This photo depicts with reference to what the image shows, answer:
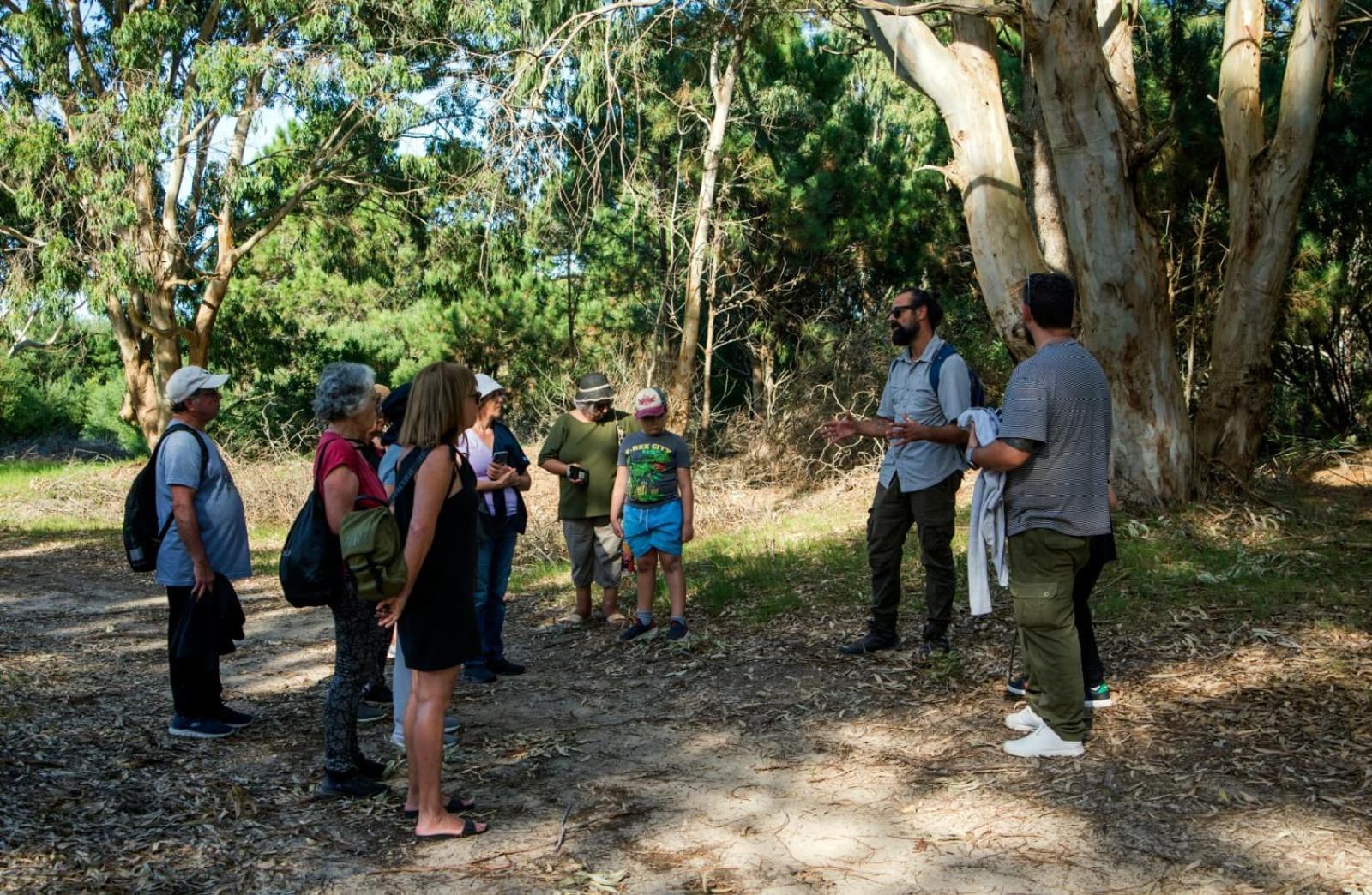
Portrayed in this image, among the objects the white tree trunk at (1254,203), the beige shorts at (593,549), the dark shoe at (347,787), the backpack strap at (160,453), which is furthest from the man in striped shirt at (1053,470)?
the white tree trunk at (1254,203)

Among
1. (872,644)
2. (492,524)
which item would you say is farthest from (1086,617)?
(492,524)

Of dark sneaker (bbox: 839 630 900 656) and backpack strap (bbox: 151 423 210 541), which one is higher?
backpack strap (bbox: 151 423 210 541)

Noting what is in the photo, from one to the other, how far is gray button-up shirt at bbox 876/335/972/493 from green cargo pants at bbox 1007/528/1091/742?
1408 millimetres

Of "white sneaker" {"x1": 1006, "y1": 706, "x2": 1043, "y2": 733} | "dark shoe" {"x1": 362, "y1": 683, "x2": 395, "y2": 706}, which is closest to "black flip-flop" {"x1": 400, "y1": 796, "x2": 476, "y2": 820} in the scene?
"dark shoe" {"x1": 362, "y1": 683, "x2": 395, "y2": 706}

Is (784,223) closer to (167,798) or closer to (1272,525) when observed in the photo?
(1272,525)

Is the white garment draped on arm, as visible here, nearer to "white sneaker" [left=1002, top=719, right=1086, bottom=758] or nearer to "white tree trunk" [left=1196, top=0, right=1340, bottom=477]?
"white sneaker" [left=1002, top=719, right=1086, bottom=758]

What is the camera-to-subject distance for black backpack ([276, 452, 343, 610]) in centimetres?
474

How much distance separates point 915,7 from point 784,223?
9.93m

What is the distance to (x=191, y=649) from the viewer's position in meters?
5.74

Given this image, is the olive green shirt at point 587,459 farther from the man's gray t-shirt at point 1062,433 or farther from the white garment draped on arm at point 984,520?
the man's gray t-shirt at point 1062,433

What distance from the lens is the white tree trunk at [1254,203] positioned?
9.89 meters

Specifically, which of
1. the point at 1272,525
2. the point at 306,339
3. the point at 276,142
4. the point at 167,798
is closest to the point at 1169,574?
the point at 1272,525

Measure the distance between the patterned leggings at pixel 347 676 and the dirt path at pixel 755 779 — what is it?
22cm

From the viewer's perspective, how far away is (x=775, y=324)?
1836cm
